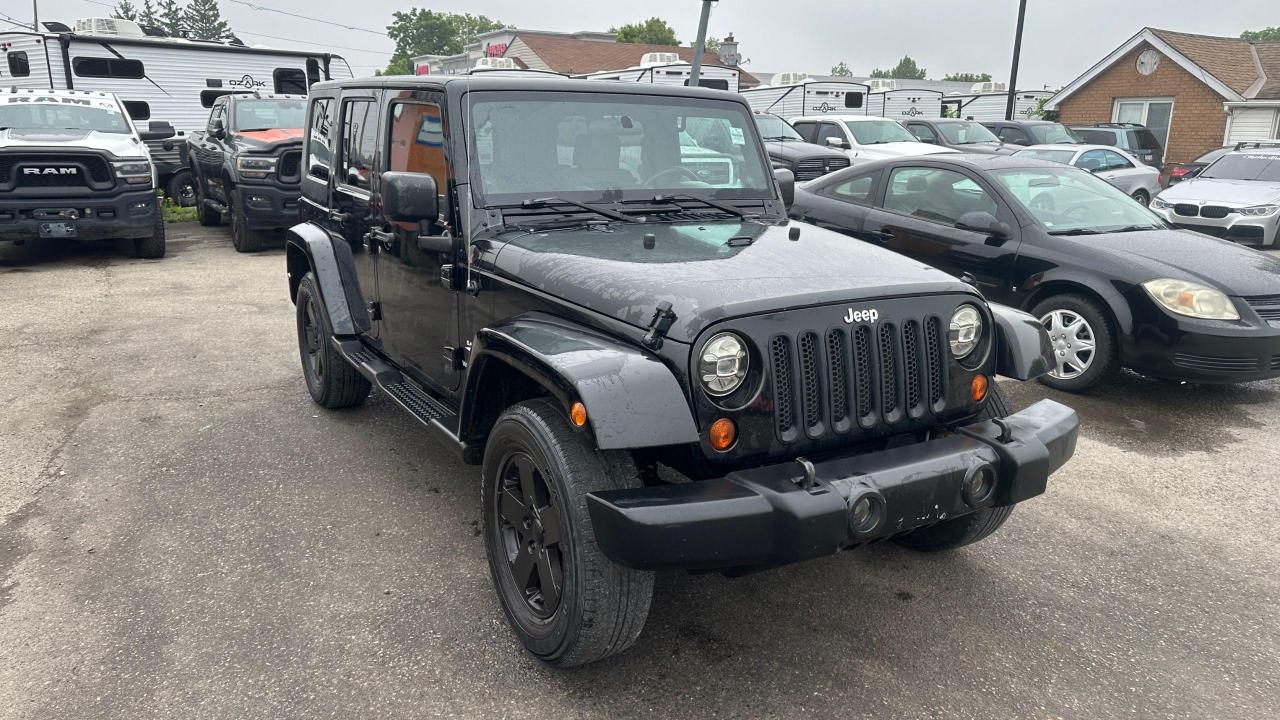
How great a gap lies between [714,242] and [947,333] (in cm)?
94

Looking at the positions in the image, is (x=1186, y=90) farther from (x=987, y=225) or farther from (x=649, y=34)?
(x=649, y=34)

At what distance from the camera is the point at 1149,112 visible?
27.5 metres

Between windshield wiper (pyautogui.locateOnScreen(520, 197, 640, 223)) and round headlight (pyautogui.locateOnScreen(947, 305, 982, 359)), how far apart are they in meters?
1.32

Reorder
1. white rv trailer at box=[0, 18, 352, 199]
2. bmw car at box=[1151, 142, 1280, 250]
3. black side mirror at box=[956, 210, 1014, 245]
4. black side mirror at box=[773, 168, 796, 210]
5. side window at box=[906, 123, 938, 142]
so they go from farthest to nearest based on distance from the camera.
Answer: side window at box=[906, 123, 938, 142], white rv trailer at box=[0, 18, 352, 199], bmw car at box=[1151, 142, 1280, 250], black side mirror at box=[956, 210, 1014, 245], black side mirror at box=[773, 168, 796, 210]

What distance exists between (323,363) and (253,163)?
708 centimetres

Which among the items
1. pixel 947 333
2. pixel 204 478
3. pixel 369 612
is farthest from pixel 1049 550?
pixel 204 478

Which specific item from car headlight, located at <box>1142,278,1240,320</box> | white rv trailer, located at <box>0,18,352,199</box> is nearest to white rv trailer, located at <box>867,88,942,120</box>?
white rv trailer, located at <box>0,18,352,199</box>

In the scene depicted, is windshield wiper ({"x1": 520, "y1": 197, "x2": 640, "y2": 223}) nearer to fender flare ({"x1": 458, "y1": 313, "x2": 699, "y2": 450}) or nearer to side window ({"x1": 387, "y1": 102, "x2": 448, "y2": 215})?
side window ({"x1": 387, "y1": 102, "x2": 448, "y2": 215})

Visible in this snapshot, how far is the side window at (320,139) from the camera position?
514 cm

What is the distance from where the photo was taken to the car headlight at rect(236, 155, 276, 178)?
11.4 metres

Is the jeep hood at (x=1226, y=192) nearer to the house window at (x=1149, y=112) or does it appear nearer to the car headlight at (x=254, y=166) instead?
the car headlight at (x=254, y=166)

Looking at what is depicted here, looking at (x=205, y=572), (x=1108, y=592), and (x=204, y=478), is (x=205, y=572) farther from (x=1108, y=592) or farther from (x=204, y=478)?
(x=1108, y=592)

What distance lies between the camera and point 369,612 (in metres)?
3.41

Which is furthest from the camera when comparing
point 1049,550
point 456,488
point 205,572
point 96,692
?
point 456,488
